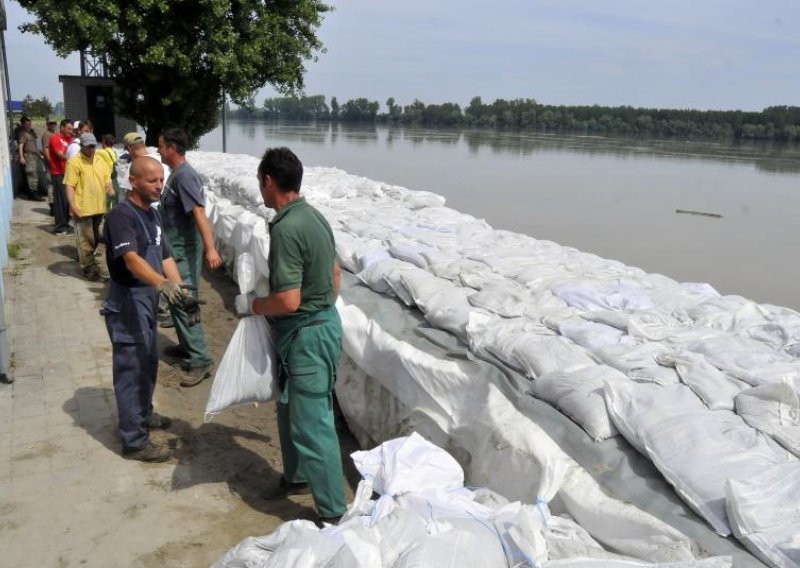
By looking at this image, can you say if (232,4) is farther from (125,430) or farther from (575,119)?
(575,119)

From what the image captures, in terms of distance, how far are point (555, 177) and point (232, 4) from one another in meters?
12.7

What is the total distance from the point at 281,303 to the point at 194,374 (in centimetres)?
205

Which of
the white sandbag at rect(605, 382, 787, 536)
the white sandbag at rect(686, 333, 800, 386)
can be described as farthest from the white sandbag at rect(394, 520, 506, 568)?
the white sandbag at rect(686, 333, 800, 386)

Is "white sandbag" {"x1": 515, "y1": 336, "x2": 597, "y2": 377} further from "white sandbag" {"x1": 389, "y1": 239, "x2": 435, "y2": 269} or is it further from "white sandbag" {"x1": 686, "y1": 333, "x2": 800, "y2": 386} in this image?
"white sandbag" {"x1": 389, "y1": 239, "x2": 435, "y2": 269}

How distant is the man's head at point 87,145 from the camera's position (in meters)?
6.10

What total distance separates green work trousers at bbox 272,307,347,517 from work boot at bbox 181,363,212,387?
5.56 feet

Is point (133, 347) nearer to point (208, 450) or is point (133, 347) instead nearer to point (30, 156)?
point (208, 450)

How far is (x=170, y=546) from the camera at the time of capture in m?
2.63

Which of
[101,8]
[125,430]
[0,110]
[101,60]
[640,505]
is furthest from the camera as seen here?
[101,60]

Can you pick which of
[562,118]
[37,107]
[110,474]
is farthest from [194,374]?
[562,118]

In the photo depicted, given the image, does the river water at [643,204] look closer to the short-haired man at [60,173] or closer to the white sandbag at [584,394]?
the white sandbag at [584,394]

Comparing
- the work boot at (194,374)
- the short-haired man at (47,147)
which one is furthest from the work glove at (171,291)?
the short-haired man at (47,147)

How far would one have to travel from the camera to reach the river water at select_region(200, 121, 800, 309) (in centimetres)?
1160

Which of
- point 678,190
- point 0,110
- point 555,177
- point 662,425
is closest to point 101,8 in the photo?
point 0,110
